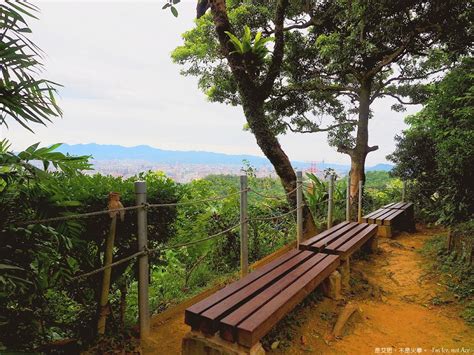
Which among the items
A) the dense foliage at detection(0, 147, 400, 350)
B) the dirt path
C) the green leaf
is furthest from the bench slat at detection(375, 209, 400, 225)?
the green leaf

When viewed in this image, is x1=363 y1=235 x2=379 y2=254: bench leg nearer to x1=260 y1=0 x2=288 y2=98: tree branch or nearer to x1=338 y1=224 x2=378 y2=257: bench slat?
x1=338 y1=224 x2=378 y2=257: bench slat

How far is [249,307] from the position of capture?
2.10 m

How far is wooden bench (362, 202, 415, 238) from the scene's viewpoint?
6352 millimetres

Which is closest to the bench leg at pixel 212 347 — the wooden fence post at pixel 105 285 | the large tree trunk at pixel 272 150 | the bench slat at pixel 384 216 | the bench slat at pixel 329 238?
the wooden fence post at pixel 105 285

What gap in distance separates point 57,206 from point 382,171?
62.5ft

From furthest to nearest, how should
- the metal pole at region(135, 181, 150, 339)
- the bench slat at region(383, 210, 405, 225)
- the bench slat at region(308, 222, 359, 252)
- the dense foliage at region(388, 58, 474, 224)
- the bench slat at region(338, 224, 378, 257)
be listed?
the bench slat at region(383, 210, 405, 225), the dense foliage at region(388, 58, 474, 224), the bench slat at region(308, 222, 359, 252), the bench slat at region(338, 224, 378, 257), the metal pole at region(135, 181, 150, 339)

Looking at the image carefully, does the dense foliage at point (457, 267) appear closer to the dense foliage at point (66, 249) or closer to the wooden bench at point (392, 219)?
the wooden bench at point (392, 219)

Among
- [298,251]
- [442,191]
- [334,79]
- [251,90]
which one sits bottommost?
[298,251]

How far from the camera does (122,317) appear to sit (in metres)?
2.43

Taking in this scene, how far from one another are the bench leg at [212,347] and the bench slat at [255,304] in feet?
0.19

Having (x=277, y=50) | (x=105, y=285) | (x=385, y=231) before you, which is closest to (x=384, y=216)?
(x=385, y=231)

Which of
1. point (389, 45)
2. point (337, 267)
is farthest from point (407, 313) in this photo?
point (389, 45)

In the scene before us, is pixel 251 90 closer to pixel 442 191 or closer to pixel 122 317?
pixel 442 191

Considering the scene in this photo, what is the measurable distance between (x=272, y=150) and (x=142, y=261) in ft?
12.8
